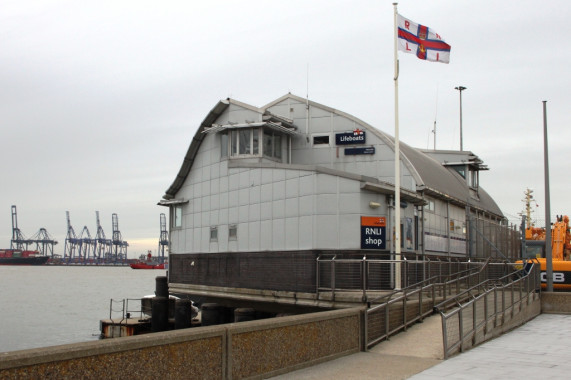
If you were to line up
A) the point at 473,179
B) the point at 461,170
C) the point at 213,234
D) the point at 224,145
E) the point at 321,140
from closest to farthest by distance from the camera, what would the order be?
the point at 213,234, the point at 224,145, the point at 321,140, the point at 461,170, the point at 473,179

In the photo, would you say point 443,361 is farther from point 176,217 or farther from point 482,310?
point 176,217

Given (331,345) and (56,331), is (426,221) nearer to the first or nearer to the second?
(331,345)

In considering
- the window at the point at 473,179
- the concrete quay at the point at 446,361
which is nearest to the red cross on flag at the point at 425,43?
the concrete quay at the point at 446,361

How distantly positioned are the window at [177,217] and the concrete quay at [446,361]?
18.7m

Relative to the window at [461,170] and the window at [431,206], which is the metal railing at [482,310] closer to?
the window at [431,206]

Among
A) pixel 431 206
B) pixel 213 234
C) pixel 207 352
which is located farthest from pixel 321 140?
pixel 207 352

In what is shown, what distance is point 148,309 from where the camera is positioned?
3297 centimetres

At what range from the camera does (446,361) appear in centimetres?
1244

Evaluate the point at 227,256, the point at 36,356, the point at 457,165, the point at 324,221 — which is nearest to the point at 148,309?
the point at 227,256

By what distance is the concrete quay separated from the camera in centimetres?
1107

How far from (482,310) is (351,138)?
16.6 meters

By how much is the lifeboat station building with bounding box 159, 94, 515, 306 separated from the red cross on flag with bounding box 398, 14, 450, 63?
5128mm

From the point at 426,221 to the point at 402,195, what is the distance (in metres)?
5.35

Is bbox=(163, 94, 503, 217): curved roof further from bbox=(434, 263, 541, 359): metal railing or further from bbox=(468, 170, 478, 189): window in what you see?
bbox=(434, 263, 541, 359): metal railing
